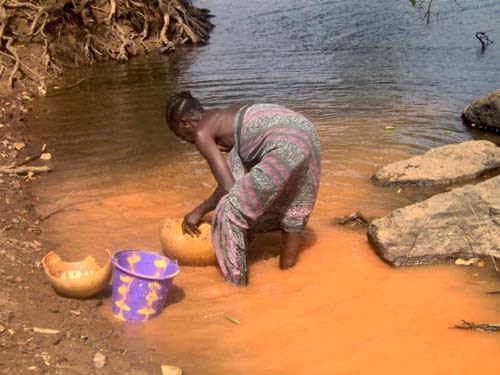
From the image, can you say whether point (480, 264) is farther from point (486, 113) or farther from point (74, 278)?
point (486, 113)

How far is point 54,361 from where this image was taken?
2.98m

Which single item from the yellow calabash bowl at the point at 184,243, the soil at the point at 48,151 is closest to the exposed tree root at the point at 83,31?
the soil at the point at 48,151

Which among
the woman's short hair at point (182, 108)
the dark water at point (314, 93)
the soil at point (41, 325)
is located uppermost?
the woman's short hair at point (182, 108)

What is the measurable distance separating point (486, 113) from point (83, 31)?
8149 millimetres

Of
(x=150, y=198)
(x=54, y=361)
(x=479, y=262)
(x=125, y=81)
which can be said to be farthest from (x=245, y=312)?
(x=125, y=81)

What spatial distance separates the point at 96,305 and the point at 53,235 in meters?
1.21

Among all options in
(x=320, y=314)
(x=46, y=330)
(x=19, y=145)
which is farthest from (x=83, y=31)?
(x=320, y=314)

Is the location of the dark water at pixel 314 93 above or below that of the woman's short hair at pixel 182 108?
below

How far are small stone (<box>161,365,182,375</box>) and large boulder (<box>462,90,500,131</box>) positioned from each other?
5.47 m

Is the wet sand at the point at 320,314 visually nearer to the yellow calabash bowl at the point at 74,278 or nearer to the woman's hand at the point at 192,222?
the yellow calabash bowl at the point at 74,278

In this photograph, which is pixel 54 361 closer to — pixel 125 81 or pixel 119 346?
pixel 119 346

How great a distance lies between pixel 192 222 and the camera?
3957 mm

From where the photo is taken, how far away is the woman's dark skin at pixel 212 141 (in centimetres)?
381

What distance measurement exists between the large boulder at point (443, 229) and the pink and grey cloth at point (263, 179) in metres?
0.64
